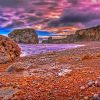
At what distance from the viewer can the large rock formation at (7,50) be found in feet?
73.2

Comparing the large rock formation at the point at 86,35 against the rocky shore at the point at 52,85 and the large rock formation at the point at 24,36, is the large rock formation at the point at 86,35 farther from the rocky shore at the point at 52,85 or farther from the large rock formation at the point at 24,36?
the rocky shore at the point at 52,85

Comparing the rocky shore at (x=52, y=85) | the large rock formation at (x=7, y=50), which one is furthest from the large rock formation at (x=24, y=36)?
the rocky shore at (x=52, y=85)

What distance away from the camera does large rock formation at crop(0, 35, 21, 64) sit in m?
22.3

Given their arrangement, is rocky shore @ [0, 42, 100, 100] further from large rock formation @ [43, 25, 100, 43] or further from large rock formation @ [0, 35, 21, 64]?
large rock formation @ [43, 25, 100, 43]

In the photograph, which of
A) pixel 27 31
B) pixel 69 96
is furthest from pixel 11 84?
pixel 27 31

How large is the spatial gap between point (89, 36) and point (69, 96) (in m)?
123

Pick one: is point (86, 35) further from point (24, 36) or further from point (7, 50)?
point (7, 50)

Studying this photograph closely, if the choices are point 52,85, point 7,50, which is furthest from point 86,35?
point 52,85

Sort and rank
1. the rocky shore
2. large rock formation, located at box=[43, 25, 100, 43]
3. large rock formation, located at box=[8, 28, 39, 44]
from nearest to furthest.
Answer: the rocky shore → large rock formation, located at box=[8, 28, 39, 44] → large rock formation, located at box=[43, 25, 100, 43]

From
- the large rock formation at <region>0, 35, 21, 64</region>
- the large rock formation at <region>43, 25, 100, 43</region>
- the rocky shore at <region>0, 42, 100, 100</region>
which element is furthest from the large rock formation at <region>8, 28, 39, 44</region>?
the rocky shore at <region>0, 42, 100, 100</region>

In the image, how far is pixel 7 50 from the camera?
23422mm

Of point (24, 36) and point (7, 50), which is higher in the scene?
point (24, 36)

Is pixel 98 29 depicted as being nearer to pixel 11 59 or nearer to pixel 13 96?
pixel 11 59

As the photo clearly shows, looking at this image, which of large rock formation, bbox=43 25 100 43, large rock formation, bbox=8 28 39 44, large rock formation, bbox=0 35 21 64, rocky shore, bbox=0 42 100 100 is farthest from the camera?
large rock formation, bbox=43 25 100 43
